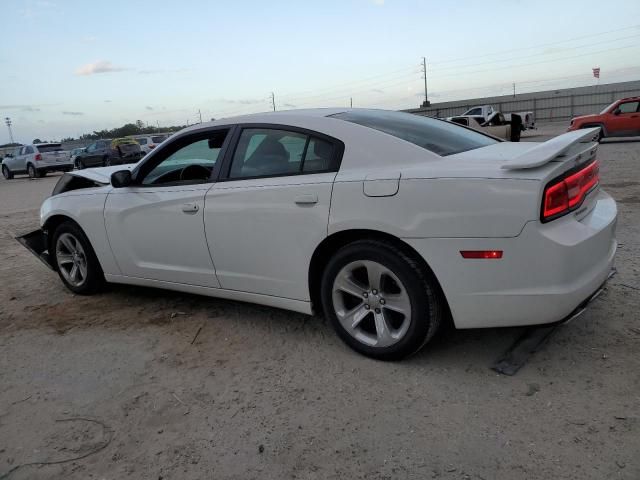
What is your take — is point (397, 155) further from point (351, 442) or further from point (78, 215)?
point (78, 215)

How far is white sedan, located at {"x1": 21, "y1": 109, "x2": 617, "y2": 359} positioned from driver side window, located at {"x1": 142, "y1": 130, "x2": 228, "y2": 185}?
14mm

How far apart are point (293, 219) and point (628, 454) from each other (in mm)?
2049

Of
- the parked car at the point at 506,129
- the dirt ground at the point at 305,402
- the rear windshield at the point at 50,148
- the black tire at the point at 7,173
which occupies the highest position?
the rear windshield at the point at 50,148

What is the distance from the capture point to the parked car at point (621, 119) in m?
17.0

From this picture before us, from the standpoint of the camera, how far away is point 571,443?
2.26 meters

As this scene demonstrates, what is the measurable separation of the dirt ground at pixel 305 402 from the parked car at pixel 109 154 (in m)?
24.3

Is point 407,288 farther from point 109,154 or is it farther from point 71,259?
point 109,154

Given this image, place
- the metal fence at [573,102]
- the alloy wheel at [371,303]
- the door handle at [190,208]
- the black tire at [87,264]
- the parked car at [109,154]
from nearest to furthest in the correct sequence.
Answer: the alloy wheel at [371,303] → the door handle at [190,208] → the black tire at [87,264] → the parked car at [109,154] → the metal fence at [573,102]

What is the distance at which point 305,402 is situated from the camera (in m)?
2.79

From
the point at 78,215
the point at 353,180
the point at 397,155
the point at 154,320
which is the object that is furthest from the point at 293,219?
the point at 78,215

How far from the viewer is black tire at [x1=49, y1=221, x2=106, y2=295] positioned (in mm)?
4645

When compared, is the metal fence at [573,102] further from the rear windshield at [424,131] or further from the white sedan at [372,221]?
the white sedan at [372,221]

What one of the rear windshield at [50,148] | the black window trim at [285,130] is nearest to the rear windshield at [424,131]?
the black window trim at [285,130]

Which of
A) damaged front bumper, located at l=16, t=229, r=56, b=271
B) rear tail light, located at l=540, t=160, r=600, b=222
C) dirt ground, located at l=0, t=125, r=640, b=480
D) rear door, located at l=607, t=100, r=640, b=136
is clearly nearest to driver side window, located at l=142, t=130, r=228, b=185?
dirt ground, located at l=0, t=125, r=640, b=480
